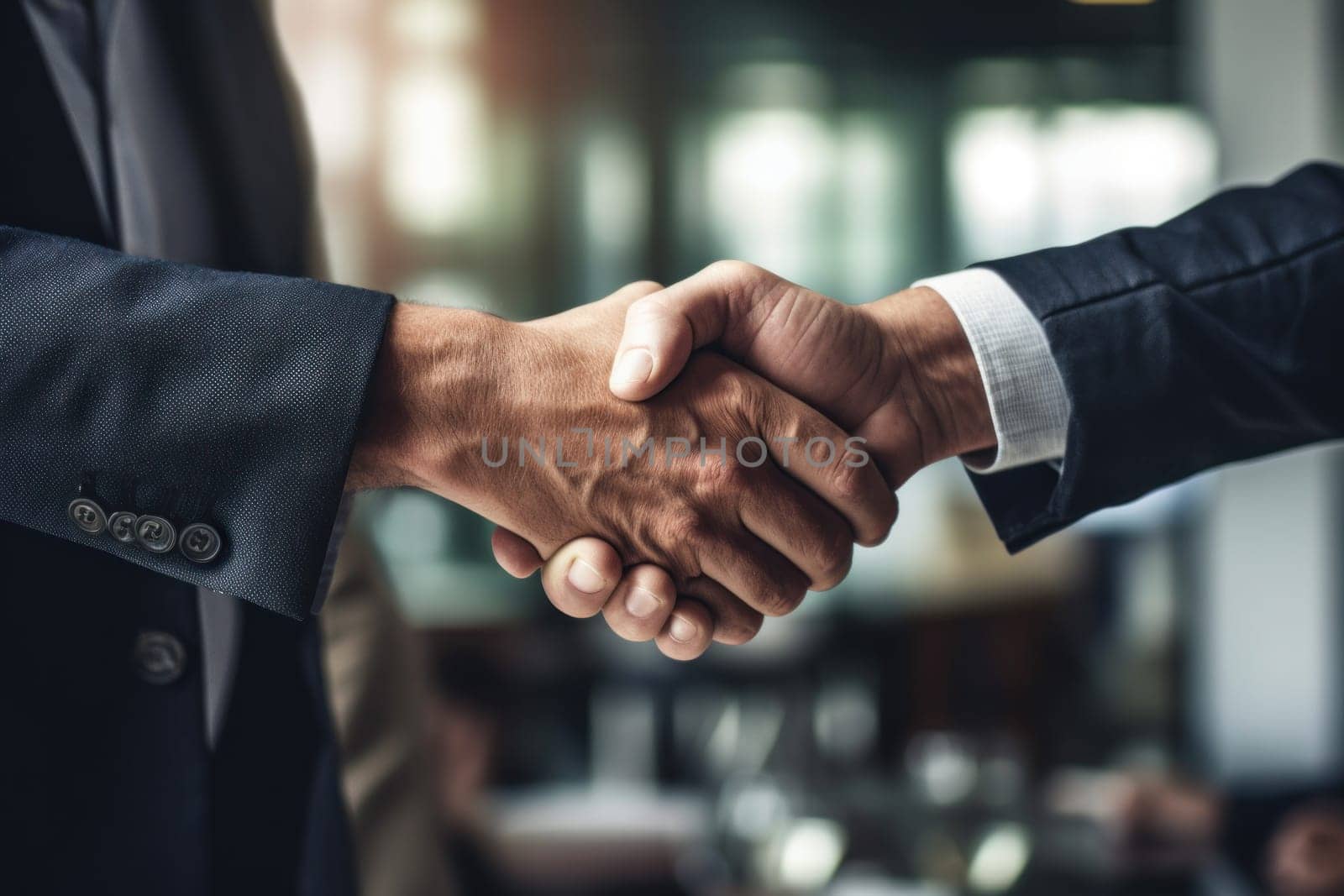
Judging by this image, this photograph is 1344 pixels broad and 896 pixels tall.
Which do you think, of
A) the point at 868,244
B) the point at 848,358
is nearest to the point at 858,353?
the point at 848,358

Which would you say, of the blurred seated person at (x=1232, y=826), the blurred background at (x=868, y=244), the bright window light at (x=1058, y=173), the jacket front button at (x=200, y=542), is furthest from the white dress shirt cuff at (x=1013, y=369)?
the bright window light at (x=1058, y=173)

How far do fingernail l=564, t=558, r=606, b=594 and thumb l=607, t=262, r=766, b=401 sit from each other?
0.12 metres

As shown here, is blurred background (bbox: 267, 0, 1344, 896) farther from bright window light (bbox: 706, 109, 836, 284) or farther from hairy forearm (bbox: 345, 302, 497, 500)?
hairy forearm (bbox: 345, 302, 497, 500)

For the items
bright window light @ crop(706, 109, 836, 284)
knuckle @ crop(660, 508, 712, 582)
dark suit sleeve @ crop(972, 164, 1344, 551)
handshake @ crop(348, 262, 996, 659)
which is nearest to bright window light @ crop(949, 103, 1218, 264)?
bright window light @ crop(706, 109, 836, 284)

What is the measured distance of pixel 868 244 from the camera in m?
2.94

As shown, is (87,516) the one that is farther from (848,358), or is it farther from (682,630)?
(848,358)

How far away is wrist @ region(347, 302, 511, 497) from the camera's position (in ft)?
1.92

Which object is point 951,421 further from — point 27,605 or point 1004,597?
point 1004,597

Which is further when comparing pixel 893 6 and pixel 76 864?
pixel 893 6

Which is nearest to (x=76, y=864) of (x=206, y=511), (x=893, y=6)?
(x=206, y=511)

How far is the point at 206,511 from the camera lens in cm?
56

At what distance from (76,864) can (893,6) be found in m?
2.82

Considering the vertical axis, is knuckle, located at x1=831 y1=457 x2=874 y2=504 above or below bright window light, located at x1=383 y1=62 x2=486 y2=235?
below

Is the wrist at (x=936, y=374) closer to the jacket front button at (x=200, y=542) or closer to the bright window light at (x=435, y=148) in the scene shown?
the jacket front button at (x=200, y=542)
